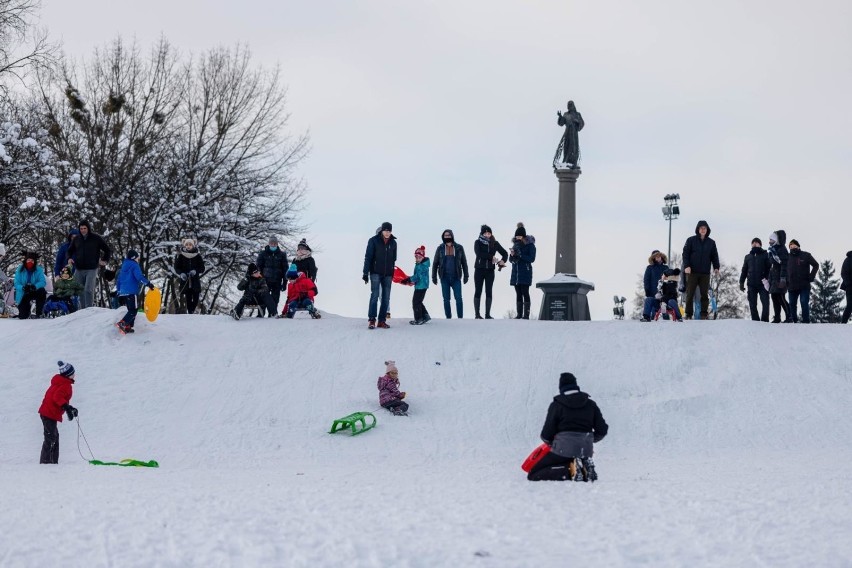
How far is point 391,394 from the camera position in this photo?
Result: 14633 mm

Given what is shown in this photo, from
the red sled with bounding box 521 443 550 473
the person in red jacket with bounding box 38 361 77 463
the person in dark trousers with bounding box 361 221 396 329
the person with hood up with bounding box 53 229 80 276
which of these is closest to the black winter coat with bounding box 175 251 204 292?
the person with hood up with bounding box 53 229 80 276

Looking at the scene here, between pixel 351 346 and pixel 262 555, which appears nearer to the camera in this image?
pixel 262 555

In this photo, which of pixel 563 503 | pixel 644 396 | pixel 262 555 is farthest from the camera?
pixel 644 396

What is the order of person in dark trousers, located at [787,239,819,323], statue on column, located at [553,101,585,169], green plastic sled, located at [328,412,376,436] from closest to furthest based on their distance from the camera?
1. green plastic sled, located at [328,412,376,436]
2. person in dark trousers, located at [787,239,819,323]
3. statue on column, located at [553,101,585,169]

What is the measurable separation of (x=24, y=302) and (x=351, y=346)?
6.93 m

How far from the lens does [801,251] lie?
62.5 feet

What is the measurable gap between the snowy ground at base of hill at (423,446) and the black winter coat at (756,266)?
1.00 metres

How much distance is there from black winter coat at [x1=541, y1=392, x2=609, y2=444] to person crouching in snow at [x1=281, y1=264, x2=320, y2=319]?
1003 centimetres

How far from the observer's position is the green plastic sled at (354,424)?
13758mm

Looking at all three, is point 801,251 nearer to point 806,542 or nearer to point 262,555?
point 806,542

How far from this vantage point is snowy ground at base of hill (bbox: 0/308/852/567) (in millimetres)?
6535

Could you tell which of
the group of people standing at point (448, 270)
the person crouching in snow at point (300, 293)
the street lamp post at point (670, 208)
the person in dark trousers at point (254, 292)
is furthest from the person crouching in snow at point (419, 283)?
the street lamp post at point (670, 208)

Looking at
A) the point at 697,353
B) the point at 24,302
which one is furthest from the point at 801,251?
the point at 24,302

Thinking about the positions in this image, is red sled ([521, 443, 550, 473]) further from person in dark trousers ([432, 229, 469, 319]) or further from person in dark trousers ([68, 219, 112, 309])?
person in dark trousers ([68, 219, 112, 309])
